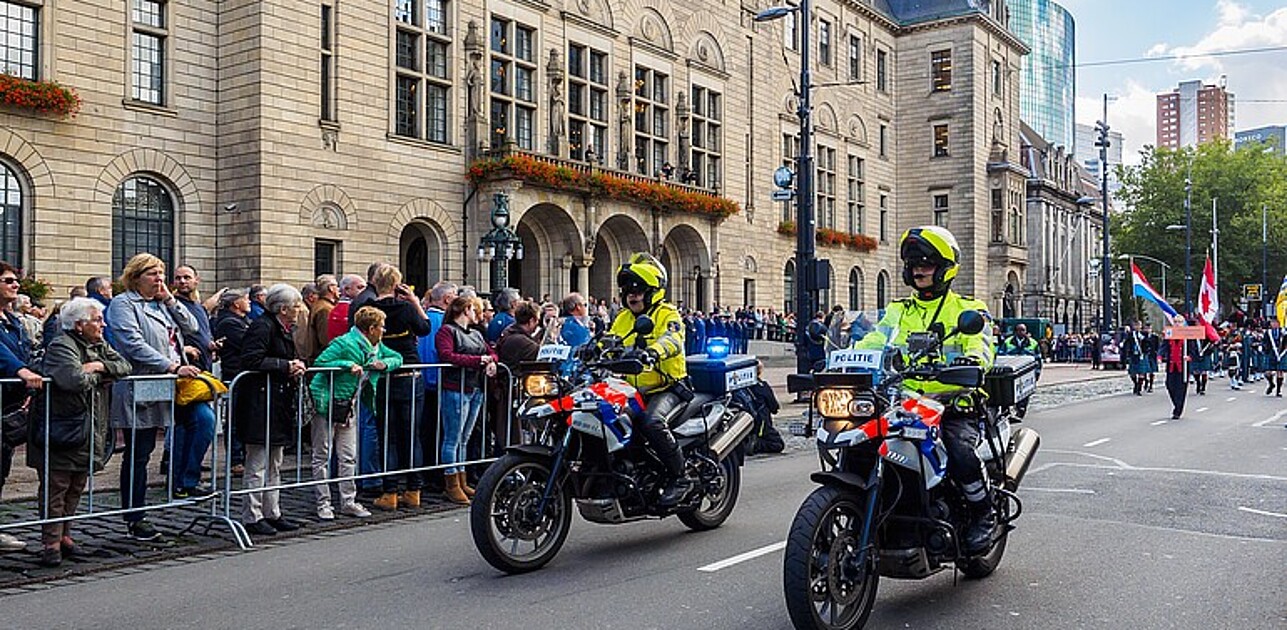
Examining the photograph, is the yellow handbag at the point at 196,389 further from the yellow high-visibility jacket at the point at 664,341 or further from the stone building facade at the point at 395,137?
the stone building facade at the point at 395,137

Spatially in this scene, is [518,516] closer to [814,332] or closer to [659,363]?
[659,363]

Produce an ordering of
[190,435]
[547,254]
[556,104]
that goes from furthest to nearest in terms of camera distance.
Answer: [547,254] → [556,104] → [190,435]

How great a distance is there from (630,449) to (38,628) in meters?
3.51

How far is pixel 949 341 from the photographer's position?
19.3 ft

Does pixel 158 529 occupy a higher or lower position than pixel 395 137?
lower

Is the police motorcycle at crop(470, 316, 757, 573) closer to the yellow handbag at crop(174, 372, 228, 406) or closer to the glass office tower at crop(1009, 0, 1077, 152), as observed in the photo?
the yellow handbag at crop(174, 372, 228, 406)

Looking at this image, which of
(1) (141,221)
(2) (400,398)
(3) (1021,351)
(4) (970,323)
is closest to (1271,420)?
(3) (1021,351)

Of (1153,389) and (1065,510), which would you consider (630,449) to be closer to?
(1065,510)

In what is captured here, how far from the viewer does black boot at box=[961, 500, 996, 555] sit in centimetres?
581

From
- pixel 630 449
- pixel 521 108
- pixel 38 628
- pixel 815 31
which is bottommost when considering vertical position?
pixel 38 628

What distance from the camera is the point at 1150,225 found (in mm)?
73938

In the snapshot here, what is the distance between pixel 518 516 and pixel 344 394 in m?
2.61

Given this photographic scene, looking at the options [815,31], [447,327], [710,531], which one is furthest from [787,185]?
[815,31]

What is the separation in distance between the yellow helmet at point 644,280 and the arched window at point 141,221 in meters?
17.8
